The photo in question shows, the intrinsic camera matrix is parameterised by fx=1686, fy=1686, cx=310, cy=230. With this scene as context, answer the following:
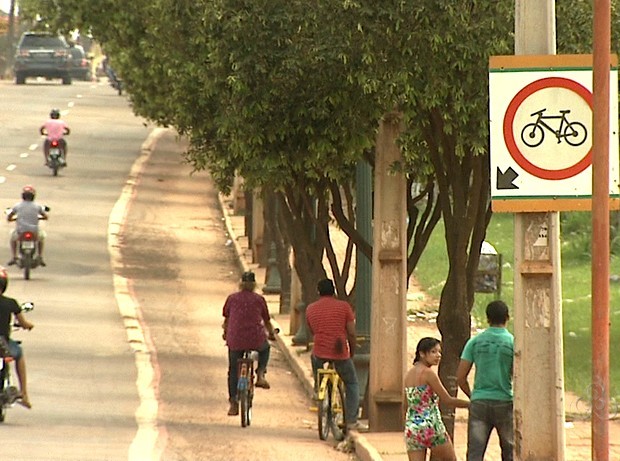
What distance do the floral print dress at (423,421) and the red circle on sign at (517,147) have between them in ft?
10.5

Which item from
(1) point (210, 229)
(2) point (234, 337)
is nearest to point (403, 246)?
(2) point (234, 337)

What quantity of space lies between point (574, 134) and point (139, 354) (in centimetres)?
1457

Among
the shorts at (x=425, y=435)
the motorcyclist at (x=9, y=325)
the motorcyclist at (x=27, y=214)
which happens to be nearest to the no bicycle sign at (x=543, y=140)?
the shorts at (x=425, y=435)

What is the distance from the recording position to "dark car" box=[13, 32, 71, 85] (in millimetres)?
71125

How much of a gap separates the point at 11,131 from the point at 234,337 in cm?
3971

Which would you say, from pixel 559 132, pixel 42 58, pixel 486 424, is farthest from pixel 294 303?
pixel 42 58

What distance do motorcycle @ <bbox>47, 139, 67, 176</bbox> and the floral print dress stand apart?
32288mm

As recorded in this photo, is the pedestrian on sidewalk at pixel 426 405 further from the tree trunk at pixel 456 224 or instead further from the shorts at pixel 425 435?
the tree trunk at pixel 456 224

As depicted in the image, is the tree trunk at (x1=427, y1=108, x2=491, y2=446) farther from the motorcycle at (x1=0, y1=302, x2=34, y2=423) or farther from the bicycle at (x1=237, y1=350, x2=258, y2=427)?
the motorcycle at (x1=0, y1=302, x2=34, y2=423)

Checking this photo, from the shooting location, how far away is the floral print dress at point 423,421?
13391 millimetres

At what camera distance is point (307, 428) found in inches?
775

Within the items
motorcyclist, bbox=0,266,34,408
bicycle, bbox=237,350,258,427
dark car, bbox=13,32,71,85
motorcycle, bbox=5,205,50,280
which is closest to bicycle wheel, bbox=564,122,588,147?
motorcyclist, bbox=0,266,34,408

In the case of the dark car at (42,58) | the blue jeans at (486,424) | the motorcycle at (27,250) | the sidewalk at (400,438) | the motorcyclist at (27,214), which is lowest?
the sidewalk at (400,438)

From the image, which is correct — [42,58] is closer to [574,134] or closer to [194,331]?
[194,331]
